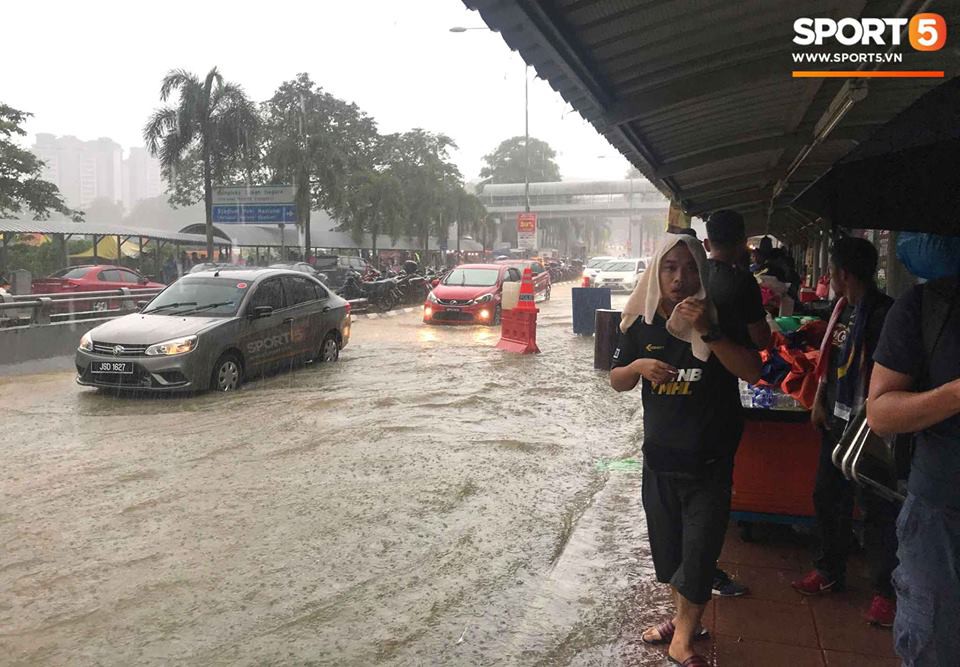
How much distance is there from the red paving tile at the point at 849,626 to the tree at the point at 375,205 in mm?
35927

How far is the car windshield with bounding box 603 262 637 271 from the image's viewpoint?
3253 centimetres

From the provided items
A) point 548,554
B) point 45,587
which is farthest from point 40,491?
point 548,554

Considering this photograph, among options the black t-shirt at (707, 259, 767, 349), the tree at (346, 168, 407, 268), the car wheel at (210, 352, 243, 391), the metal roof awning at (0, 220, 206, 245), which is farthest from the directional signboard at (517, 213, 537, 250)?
the black t-shirt at (707, 259, 767, 349)

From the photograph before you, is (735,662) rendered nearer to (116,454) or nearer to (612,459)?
(612,459)

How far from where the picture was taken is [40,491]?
5930mm

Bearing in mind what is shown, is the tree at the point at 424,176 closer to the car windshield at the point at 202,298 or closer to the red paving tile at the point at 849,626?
the car windshield at the point at 202,298

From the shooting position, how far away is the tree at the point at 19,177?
104 feet

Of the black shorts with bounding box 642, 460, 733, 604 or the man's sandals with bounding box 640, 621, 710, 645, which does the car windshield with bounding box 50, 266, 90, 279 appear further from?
the black shorts with bounding box 642, 460, 733, 604

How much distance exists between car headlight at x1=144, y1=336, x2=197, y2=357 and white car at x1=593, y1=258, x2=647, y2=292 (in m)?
23.5

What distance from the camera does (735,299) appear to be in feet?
11.2

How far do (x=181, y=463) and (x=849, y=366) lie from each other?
17.5 ft

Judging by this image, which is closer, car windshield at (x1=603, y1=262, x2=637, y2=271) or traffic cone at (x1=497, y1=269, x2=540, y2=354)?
traffic cone at (x1=497, y1=269, x2=540, y2=354)

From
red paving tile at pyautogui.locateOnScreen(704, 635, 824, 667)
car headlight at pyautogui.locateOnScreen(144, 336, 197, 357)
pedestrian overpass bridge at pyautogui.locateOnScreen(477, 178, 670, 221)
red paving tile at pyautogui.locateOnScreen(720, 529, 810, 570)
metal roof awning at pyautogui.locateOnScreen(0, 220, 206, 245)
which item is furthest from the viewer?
pedestrian overpass bridge at pyautogui.locateOnScreen(477, 178, 670, 221)

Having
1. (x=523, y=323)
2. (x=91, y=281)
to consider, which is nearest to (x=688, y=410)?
(x=523, y=323)
